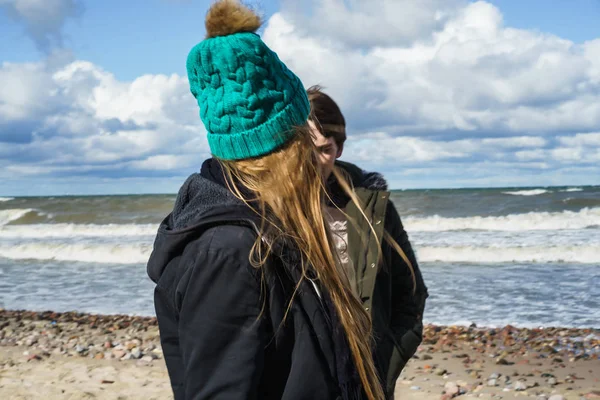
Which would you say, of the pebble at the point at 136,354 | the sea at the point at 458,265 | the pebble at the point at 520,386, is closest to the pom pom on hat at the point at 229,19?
the pebble at the point at 520,386

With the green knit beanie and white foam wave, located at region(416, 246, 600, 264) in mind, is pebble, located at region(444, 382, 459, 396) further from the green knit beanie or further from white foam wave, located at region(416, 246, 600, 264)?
white foam wave, located at region(416, 246, 600, 264)

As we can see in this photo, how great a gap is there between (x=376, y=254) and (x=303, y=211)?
4.31 ft

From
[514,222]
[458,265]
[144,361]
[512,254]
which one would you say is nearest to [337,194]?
[144,361]

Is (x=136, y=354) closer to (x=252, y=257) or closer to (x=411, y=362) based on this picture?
(x=411, y=362)

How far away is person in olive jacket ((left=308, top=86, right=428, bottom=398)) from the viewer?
268cm

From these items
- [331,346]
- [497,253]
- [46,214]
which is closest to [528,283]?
[497,253]

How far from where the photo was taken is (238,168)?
143cm

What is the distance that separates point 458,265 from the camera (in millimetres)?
13953

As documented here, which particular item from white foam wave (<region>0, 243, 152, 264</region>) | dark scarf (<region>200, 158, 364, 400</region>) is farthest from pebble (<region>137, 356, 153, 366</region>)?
white foam wave (<region>0, 243, 152, 264</region>)

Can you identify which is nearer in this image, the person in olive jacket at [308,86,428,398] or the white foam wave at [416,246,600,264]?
the person in olive jacket at [308,86,428,398]

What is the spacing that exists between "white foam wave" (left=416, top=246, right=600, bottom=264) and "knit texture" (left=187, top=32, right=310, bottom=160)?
13.6 metres

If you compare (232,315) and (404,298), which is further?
(404,298)

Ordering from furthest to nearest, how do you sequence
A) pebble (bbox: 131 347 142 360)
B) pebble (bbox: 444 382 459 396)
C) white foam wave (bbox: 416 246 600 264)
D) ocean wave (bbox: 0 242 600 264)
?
ocean wave (bbox: 0 242 600 264) < white foam wave (bbox: 416 246 600 264) < pebble (bbox: 131 347 142 360) < pebble (bbox: 444 382 459 396)

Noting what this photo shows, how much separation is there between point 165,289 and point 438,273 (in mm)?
11904
